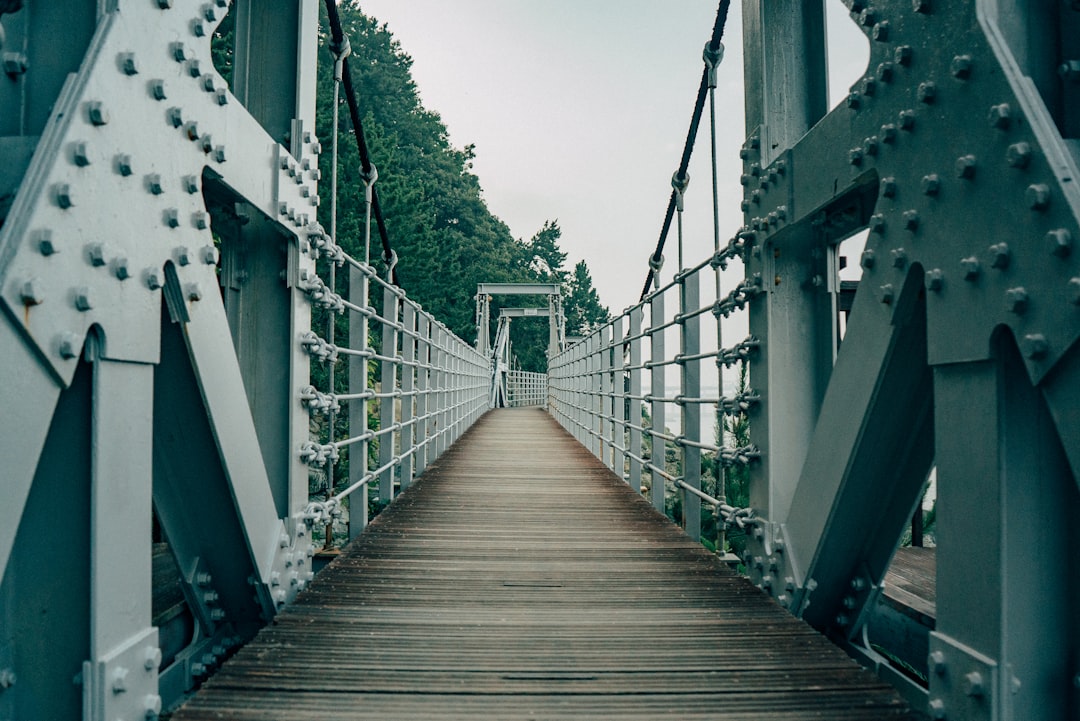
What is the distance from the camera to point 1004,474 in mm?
1013

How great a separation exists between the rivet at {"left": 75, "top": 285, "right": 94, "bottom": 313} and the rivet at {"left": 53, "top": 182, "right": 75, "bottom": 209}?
12cm

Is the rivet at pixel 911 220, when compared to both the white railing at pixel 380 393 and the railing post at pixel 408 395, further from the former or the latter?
the railing post at pixel 408 395

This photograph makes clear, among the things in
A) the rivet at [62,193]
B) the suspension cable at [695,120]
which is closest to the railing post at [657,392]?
the suspension cable at [695,120]

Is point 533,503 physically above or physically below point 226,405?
below

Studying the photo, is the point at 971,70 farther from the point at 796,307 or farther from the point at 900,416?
the point at 796,307

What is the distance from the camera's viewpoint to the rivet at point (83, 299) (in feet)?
3.24

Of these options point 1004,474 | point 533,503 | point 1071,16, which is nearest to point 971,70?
point 1071,16

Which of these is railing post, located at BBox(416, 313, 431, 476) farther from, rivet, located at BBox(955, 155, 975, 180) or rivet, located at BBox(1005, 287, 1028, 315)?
rivet, located at BBox(1005, 287, 1028, 315)

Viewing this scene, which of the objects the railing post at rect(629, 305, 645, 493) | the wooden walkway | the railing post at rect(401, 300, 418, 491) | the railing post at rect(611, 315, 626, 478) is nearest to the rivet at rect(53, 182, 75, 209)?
the wooden walkway

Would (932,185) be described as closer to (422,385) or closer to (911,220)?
(911,220)

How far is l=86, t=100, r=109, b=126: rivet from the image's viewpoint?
3.39 ft

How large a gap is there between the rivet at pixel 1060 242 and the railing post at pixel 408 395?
3158 millimetres

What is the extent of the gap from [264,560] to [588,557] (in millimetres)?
1106

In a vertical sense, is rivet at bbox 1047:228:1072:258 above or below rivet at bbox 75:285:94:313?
above
